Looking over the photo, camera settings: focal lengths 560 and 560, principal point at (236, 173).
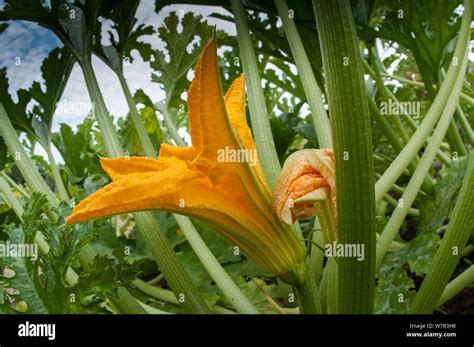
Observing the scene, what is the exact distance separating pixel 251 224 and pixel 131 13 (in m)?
0.56

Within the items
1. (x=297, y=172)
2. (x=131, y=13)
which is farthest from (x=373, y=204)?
(x=131, y=13)

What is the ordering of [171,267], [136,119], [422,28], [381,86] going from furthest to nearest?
[381,86] < [422,28] < [136,119] < [171,267]

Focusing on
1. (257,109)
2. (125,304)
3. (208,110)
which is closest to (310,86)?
(257,109)

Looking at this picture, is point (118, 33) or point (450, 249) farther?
Answer: point (118, 33)

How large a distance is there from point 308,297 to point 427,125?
387mm

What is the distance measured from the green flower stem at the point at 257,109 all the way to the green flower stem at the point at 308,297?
148mm

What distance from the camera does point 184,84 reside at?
1304mm

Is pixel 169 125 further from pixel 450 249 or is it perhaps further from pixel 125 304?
pixel 450 249

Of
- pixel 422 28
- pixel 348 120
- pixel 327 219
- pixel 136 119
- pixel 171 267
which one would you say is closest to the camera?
pixel 348 120

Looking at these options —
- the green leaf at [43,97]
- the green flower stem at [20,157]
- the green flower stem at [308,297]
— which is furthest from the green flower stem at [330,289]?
the green leaf at [43,97]

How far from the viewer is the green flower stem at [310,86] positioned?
2.97ft

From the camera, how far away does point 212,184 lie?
72cm

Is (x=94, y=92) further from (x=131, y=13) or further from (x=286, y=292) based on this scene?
(x=286, y=292)

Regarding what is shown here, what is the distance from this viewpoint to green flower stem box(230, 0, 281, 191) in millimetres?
878
